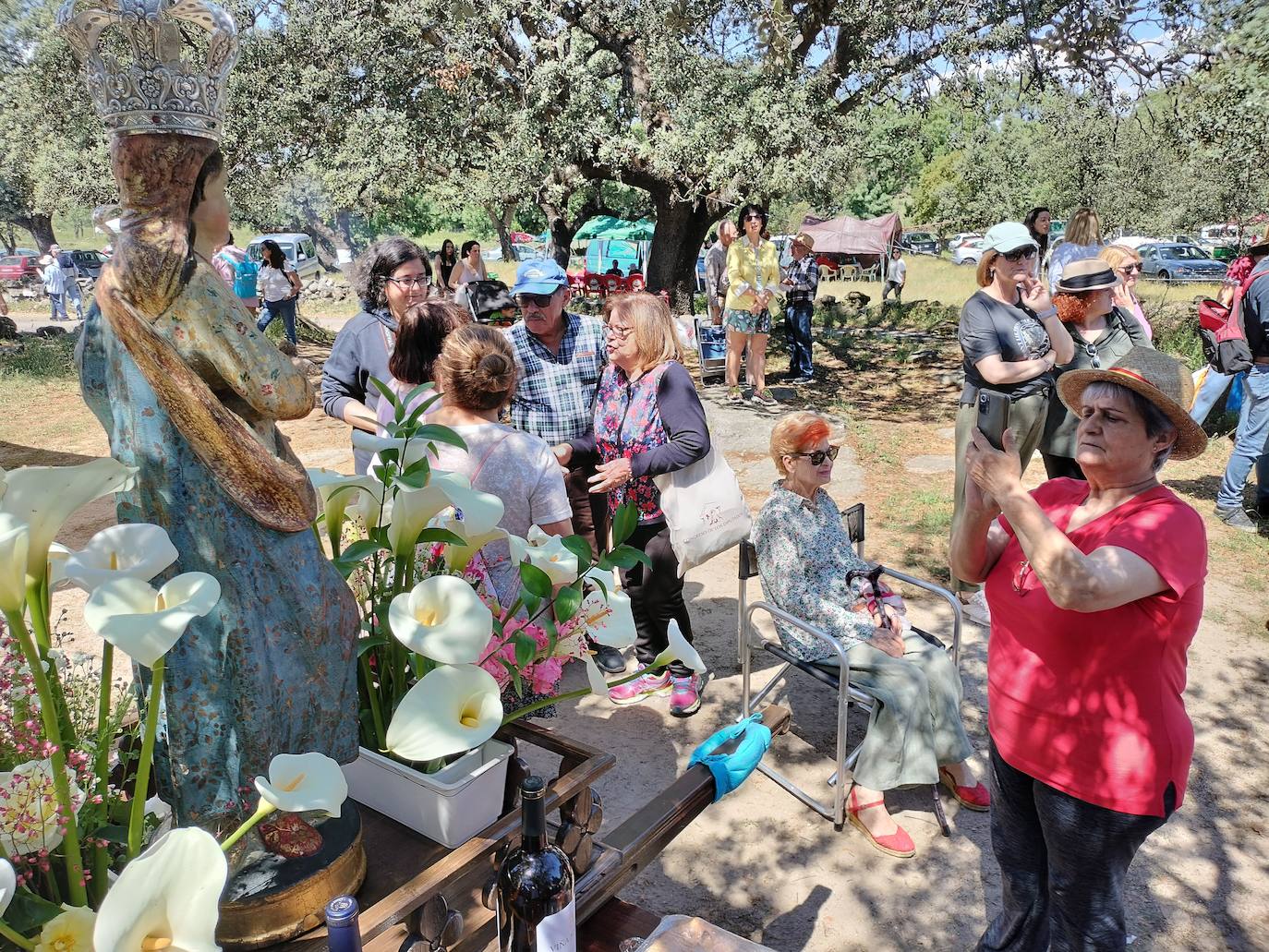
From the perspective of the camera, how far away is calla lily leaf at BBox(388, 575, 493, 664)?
3.93 ft

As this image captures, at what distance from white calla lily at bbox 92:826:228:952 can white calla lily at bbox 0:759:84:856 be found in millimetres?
292

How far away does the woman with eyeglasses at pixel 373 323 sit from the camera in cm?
372

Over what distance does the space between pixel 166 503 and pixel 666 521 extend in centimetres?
235

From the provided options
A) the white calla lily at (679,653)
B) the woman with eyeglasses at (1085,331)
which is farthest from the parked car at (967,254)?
the white calla lily at (679,653)

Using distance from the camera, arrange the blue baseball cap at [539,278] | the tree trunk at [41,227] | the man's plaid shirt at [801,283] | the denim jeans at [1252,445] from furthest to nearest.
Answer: the tree trunk at [41,227] < the man's plaid shirt at [801,283] < the denim jeans at [1252,445] < the blue baseball cap at [539,278]

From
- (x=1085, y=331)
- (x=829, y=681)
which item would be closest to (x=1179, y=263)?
(x=1085, y=331)

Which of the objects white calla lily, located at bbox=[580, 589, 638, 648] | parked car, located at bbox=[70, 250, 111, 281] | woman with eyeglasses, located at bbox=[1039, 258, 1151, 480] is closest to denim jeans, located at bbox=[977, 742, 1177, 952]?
white calla lily, located at bbox=[580, 589, 638, 648]

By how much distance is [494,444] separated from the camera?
2.75 meters

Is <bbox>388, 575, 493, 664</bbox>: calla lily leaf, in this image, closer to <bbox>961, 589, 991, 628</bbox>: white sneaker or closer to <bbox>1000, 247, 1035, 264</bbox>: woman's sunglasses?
<bbox>1000, 247, 1035, 264</bbox>: woman's sunglasses

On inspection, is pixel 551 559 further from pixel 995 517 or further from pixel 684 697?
pixel 684 697

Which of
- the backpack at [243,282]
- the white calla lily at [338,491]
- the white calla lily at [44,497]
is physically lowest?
the white calla lily at [338,491]

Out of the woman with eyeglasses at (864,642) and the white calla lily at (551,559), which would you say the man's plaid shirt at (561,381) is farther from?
the white calla lily at (551,559)

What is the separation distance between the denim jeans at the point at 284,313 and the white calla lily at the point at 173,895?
40.1 feet

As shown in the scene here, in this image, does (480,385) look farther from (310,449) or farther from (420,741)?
(310,449)
